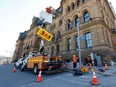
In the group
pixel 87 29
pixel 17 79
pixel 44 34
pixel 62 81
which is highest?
pixel 87 29

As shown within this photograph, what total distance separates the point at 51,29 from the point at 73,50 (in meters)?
14.4

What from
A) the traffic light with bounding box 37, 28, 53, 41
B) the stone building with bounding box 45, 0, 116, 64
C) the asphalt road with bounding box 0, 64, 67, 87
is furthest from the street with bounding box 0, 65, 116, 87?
the stone building with bounding box 45, 0, 116, 64

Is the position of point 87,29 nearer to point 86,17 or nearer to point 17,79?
point 86,17

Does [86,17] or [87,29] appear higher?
[86,17]

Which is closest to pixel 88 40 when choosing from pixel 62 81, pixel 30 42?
pixel 62 81

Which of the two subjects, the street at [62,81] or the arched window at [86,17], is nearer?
the street at [62,81]

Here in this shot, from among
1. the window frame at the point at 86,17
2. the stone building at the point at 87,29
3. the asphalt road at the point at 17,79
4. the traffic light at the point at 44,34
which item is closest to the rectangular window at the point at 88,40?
the stone building at the point at 87,29

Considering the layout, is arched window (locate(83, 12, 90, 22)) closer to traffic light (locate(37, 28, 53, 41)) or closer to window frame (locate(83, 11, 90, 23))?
window frame (locate(83, 11, 90, 23))

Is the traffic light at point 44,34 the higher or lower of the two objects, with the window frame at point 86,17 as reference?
lower

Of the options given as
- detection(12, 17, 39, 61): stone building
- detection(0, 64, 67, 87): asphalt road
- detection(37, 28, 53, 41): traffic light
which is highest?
detection(12, 17, 39, 61): stone building

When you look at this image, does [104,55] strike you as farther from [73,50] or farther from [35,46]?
[35,46]

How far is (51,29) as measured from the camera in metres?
31.5

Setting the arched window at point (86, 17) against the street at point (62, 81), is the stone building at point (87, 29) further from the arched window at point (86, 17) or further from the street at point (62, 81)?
the street at point (62, 81)

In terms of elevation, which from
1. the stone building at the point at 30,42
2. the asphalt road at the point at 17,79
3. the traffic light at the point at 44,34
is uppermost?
the stone building at the point at 30,42
